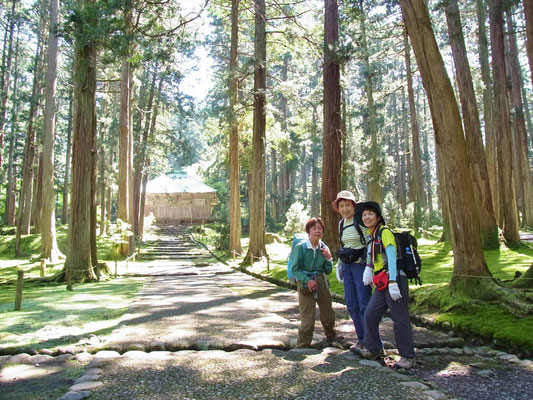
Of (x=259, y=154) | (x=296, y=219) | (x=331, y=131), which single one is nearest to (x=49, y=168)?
(x=259, y=154)

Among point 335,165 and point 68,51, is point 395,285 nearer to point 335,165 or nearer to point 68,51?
point 335,165

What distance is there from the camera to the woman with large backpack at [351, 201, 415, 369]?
13.3 feet

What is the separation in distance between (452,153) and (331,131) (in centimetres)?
677

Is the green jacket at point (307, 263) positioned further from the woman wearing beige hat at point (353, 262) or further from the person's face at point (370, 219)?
the person's face at point (370, 219)

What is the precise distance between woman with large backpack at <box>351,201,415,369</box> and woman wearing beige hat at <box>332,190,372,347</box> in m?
0.30

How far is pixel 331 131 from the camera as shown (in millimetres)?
12906

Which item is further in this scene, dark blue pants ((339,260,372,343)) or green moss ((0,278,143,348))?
green moss ((0,278,143,348))

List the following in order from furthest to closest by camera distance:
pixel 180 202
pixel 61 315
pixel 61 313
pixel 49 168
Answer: pixel 180 202 → pixel 49 168 → pixel 61 313 → pixel 61 315

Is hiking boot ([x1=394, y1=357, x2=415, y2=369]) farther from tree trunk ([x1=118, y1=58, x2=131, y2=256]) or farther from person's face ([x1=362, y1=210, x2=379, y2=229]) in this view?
tree trunk ([x1=118, y1=58, x2=131, y2=256])

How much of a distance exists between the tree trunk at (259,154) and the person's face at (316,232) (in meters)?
11.2

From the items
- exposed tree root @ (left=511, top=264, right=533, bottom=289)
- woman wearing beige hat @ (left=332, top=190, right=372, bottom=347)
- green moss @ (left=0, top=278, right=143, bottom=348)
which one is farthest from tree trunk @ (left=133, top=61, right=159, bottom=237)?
exposed tree root @ (left=511, top=264, right=533, bottom=289)

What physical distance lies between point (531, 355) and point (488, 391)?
1459 mm

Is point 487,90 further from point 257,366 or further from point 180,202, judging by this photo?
point 180,202

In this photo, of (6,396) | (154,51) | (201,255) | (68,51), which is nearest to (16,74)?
(68,51)
